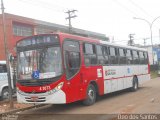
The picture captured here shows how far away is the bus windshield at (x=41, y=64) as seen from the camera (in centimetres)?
1296

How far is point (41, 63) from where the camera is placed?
1316 centimetres

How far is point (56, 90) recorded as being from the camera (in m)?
12.8

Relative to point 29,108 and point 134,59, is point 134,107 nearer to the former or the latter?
Result: point 29,108

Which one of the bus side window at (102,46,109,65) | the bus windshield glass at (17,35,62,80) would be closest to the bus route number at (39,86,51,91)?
the bus windshield glass at (17,35,62,80)

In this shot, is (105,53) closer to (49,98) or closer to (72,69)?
(72,69)

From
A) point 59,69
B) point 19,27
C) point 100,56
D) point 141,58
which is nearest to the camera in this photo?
point 59,69

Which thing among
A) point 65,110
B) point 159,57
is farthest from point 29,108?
point 159,57

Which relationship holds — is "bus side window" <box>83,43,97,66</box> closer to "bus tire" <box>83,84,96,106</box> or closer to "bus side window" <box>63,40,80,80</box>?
"bus side window" <box>63,40,80,80</box>

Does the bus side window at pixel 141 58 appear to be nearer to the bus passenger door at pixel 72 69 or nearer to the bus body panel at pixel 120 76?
the bus body panel at pixel 120 76

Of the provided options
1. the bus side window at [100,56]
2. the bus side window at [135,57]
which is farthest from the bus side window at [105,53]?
the bus side window at [135,57]

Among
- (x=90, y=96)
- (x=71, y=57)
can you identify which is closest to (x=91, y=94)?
(x=90, y=96)

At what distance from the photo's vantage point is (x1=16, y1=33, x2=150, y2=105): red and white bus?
1288 cm

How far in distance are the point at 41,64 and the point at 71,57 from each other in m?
1.27

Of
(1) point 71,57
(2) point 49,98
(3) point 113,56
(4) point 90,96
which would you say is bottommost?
(4) point 90,96
